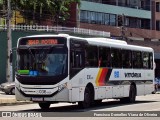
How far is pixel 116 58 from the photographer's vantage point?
84.8ft

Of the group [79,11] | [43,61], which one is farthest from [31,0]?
[43,61]

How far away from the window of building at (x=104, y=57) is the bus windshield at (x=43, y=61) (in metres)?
3.40

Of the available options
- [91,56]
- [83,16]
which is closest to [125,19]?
[83,16]

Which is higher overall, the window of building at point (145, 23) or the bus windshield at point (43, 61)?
the window of building at point (145, 23)

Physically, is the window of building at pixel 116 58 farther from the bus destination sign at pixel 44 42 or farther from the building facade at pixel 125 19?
the building facade at pixel 125 19

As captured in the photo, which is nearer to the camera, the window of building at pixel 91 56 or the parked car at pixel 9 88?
the window of building at pixel 91 56

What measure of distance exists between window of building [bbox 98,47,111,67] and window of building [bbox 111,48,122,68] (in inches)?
19.6

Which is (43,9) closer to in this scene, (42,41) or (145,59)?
(145,59)

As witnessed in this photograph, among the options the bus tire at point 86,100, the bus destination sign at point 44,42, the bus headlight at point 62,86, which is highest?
the bus destination sign at point 44,42

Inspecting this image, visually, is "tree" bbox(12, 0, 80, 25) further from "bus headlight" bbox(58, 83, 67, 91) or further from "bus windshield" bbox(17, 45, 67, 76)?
"bus headlight" bbox(58, 83, 67, 91)

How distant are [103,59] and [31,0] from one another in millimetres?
32721

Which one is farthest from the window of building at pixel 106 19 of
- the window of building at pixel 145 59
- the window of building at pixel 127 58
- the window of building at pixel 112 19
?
the window of building at pixel 127 58

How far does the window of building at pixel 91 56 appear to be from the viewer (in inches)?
899

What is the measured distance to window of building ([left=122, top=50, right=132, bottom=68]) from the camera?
87.8 feet
